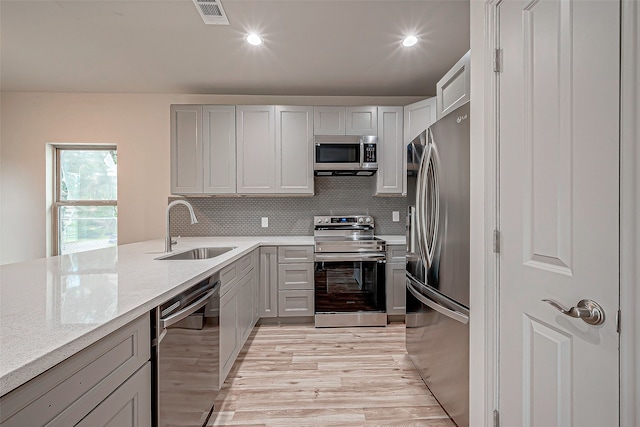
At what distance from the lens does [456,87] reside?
1760 millimetres

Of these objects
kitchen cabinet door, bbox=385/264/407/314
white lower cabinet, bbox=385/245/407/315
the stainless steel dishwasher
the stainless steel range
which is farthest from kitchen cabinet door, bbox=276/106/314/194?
the stainless steel dishwasher

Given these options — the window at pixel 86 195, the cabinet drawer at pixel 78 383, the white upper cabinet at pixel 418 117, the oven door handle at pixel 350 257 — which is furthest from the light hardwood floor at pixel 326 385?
the window at pixel 86 195

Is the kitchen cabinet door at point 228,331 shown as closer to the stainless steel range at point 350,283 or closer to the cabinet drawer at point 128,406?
the cabinet drawer at point 128,406

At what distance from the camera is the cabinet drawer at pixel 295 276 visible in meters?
3.10

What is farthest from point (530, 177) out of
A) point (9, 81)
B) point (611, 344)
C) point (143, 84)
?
point (9, 81)

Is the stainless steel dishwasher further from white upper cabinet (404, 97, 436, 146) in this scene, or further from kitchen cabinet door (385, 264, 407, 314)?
white upper cabinet (404, 97, 436, 146)

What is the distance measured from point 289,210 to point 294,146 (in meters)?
0.81

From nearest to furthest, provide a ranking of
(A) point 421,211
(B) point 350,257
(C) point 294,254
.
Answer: (A) point 421,211 < (B) point 350,257 < (C) point 294,254

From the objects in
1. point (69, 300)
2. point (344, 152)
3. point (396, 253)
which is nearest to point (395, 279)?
point (396, 253)

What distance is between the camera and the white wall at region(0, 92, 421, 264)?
3.52 meters

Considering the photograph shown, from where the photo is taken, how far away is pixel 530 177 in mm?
1022

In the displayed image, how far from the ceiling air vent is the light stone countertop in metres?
1.77

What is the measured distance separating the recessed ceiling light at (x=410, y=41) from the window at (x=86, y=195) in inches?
142

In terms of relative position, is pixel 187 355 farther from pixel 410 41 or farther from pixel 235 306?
pixel 410 41
